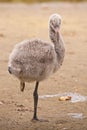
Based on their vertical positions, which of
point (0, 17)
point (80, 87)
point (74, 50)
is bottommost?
point (0, 17)

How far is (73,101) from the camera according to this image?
713cm

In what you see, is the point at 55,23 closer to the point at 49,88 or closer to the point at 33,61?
the point at 33,61

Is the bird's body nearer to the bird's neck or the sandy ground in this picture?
the bird's neck

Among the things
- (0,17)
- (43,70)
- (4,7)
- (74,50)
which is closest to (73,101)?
(43,70)

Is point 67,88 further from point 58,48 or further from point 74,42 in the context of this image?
point 74,42

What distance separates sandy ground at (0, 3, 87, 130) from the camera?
6.14 metres

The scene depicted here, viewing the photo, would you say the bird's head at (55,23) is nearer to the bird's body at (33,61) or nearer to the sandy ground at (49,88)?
the bird's body at (33,61)

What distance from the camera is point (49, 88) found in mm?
7812

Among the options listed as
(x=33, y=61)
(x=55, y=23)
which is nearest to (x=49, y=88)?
(x=55, y=23)

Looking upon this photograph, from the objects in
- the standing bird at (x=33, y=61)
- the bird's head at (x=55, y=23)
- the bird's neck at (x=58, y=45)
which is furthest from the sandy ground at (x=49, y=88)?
the bird's head at (x=55, y=23)

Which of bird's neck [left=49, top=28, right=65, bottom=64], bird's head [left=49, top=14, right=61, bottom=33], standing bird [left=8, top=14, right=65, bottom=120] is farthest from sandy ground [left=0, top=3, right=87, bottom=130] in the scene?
bird's head [left=49, top=14, right=61, bottom=33]

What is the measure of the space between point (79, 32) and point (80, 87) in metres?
6.05

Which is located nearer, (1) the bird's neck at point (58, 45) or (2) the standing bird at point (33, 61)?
(2) the standing bird at point (33, 61)

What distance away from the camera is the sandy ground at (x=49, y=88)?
20.2 ft
